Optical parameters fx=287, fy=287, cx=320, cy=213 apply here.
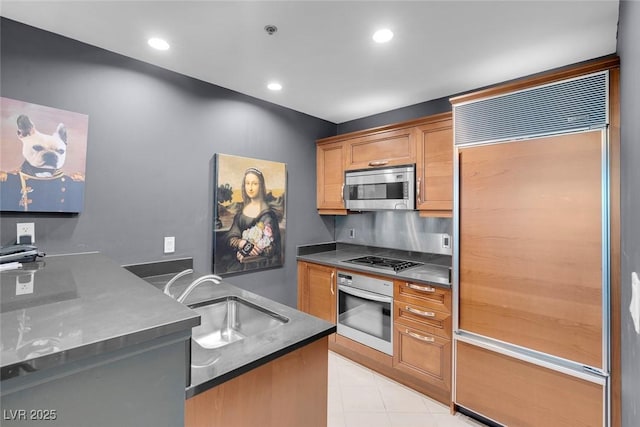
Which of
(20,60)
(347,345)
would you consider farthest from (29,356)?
(347,345)

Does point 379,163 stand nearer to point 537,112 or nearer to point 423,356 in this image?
point 537,112

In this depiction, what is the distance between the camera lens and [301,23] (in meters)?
1.63

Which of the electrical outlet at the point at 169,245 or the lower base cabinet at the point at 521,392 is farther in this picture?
the electrical outlet at the point at 169,245

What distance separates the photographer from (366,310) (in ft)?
8.50

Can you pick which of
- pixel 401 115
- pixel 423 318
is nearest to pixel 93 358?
pixel 423 318

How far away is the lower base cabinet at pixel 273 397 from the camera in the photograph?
0.87m

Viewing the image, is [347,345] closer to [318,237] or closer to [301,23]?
[318,237]

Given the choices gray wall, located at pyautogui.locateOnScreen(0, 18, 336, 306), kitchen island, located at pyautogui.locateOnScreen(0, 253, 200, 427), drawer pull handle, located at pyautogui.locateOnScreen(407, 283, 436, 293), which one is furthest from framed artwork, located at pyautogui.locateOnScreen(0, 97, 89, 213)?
drawer pull handle, located at pyautogui.locateOnScreen(407, 283, 436, 293)

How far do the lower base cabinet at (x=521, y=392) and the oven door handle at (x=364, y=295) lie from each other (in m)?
0.62

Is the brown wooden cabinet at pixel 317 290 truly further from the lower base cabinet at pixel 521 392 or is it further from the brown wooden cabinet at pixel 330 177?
the lower base cabinet at pixel 521 392

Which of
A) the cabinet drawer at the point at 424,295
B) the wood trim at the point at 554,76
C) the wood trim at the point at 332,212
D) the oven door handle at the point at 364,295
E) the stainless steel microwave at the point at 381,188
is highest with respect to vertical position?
the wood trim at the point at 554,76

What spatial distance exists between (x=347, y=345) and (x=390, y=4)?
265 cm

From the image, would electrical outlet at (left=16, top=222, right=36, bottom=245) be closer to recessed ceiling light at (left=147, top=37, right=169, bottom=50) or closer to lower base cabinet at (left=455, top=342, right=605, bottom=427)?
recessed ceiling light at (left=147, top=37, right=169, bottom=50)

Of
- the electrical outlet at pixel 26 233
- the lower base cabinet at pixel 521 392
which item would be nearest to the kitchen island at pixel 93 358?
the electrical outlet at pixel 26 233
